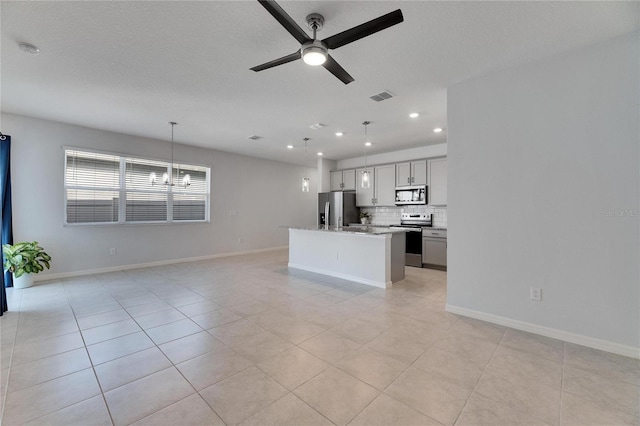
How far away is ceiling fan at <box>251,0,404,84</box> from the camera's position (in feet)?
5.46

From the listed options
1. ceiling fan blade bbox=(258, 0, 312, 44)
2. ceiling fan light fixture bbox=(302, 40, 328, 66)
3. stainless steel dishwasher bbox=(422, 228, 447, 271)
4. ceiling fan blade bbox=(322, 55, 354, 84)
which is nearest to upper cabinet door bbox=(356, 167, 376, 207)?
stainless steel dishwasher bbox=(422, 228, 447, 271)

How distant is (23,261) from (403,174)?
7204 millimetres

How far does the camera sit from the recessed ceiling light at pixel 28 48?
99.4 inches

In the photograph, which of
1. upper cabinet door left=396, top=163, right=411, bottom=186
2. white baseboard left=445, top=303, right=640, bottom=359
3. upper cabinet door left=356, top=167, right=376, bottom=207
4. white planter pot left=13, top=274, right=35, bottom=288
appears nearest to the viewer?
white baseboard left=445, top=303, right=640, bottom=359

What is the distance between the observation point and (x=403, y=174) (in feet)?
21.8

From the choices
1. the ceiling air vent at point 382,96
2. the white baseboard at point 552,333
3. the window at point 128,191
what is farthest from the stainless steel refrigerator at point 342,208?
the white baseboard at point 552,333

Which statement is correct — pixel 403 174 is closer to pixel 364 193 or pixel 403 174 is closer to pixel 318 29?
pixel 364 193

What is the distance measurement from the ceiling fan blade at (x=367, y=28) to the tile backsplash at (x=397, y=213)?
5.12 m

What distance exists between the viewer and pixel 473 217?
10.4 ft

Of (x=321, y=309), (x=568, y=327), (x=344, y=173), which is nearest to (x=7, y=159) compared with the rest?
(x=321, y=309)

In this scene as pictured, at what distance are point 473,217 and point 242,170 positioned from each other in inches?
240

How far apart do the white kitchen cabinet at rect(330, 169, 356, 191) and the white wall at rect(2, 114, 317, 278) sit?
144 cm

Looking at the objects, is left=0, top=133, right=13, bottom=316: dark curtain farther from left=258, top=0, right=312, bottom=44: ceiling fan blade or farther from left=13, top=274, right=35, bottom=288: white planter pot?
left=258, top=0, right=312, bottom=44: ceiling fan blade

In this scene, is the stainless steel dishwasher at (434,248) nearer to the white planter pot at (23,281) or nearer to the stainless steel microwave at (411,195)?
the stainless steel microwave at (411,195)
